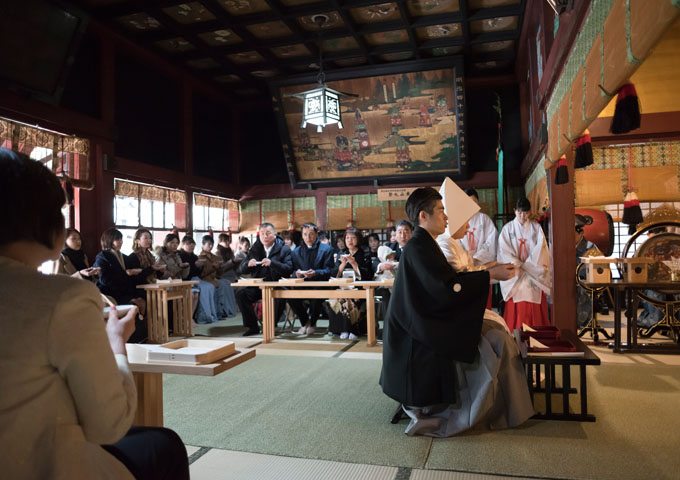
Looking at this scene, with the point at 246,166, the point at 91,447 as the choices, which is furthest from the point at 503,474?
the point at 246,166

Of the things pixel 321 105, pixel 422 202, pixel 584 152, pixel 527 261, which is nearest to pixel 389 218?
pixel 321 105

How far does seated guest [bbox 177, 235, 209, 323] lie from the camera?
7996 mm

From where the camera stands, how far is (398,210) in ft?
35.0

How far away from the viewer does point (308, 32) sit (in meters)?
7.98

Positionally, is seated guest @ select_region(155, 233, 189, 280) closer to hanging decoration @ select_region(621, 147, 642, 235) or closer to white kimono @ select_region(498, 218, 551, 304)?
white kimono @ select_region(498, 218, 551, 304)

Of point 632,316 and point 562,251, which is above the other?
point 562,251

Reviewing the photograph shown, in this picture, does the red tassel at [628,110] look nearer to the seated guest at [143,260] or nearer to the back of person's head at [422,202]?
the back of person's head at [422,202]

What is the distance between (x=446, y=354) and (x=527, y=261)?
10.3 ft

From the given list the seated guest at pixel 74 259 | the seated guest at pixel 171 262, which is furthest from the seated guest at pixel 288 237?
the seated guest at pixel 74 259

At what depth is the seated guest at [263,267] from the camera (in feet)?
22.3

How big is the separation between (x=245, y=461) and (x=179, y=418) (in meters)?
0.92

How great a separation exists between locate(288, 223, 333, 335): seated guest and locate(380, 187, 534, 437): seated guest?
3835 millimetres

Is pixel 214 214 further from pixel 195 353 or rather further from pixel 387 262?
pixel 195 353

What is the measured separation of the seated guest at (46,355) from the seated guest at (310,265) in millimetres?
5629
